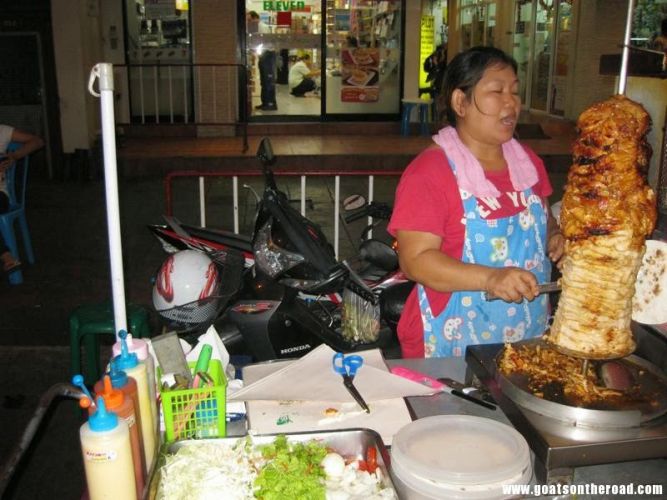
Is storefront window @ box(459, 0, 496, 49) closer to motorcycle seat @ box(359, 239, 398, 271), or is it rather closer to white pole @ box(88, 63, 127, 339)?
motorcycle seat @ box(359, 239, 398, 271)

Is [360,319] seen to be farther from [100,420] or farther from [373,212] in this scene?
[100,420]

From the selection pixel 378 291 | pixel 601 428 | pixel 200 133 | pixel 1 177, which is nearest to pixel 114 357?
pixel 601 428

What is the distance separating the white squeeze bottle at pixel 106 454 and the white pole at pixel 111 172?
50 centimetres

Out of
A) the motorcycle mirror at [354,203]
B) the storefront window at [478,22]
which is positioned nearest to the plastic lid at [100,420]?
the motorcycle mirror at [354,203]

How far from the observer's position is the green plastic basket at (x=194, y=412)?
1857 mm

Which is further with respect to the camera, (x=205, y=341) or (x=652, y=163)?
(x=652, y=163)

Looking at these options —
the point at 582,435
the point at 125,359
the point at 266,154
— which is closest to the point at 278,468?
the point at 125,359

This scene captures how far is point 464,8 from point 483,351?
20795mm

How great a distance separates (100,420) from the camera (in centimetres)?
151

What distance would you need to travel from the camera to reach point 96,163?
1177 cm

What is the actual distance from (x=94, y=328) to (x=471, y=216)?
275cm

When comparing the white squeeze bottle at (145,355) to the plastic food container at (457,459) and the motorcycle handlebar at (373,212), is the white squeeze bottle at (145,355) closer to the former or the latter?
the plastic food container at (457,459)

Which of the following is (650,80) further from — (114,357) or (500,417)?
(114,357)

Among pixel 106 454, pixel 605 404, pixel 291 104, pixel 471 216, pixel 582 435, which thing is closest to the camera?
pixel 106 454
